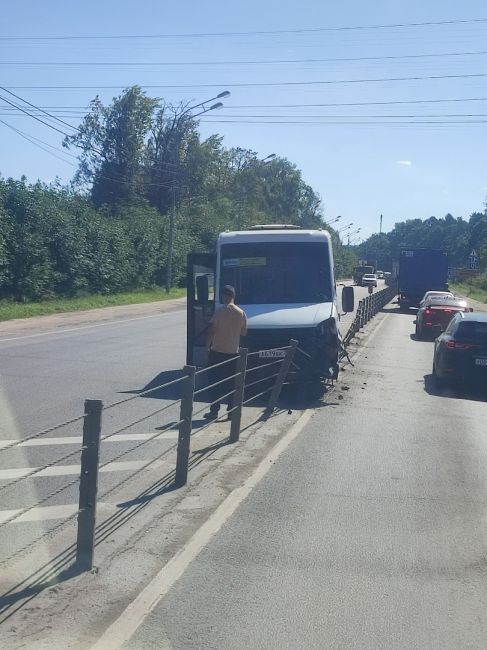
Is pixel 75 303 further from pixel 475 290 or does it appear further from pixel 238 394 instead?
pixel 475 290

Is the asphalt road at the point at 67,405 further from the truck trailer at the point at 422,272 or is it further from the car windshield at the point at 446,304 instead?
the truck trailer at the point at 422,272

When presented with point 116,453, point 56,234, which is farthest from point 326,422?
point 56,234

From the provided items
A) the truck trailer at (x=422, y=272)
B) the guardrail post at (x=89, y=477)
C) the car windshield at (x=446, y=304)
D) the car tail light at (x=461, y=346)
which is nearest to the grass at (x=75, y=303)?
the truck trailer at (x=422, y=272)

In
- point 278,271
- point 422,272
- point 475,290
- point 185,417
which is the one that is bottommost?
point 475,290

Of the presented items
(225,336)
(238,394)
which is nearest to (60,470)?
(238,394)

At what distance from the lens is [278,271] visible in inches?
590

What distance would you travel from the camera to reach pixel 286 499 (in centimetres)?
743

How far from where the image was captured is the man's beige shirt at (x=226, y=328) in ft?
36.1

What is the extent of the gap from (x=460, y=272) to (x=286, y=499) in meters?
89.9

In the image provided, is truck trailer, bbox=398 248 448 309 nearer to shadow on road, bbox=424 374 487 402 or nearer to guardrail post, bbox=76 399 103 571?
shadow on road, bbox=424 374 487 402

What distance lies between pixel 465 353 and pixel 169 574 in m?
11.2

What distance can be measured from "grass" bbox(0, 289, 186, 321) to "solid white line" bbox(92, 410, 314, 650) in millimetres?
23225

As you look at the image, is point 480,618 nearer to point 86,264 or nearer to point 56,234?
point 56,234

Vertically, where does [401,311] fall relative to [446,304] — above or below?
below
